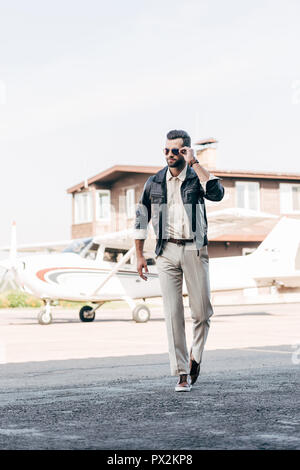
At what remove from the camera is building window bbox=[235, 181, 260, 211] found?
125 ft

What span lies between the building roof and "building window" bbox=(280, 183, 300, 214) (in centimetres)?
45

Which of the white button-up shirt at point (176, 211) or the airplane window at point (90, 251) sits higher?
the white button-up shirt at point (176, 211)

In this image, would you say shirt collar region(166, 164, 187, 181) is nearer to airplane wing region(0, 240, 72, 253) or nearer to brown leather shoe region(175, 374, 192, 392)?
brown leather shoe region(175, 374, 192, 392)

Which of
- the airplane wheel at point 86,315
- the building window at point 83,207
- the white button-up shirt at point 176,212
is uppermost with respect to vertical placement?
the building window at point 83,207

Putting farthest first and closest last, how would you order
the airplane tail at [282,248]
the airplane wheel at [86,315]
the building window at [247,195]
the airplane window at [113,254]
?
the building window at [247,195] → the airplane tail at [282,248] → the airplane window at [113,254] → the airplane wheel at [86,315]

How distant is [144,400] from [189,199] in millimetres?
1600

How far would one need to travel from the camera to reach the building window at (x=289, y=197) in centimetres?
3912

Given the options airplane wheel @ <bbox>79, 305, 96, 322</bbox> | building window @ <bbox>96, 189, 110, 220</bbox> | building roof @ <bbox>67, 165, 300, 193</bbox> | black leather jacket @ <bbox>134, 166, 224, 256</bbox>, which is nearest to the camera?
black leather jacket @ <bbox>134, 166, 224, 256</bbox>

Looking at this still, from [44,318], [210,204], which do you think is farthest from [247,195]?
[44,318]

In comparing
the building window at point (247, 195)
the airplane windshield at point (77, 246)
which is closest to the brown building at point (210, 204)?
the building window at point (247, 195)

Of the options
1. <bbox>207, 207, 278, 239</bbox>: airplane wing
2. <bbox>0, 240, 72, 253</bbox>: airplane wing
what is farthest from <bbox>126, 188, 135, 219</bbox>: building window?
<bbox>207, 207, 278, 239</bbox>: airplane wing

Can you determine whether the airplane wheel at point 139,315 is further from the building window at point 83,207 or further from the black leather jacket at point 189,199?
the building window at point 83,207
